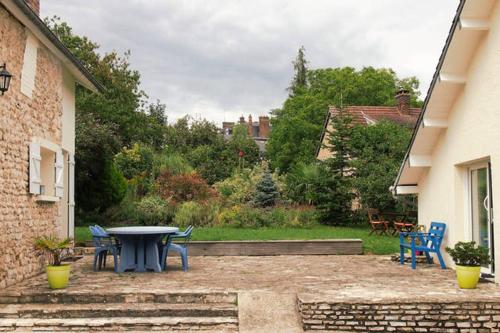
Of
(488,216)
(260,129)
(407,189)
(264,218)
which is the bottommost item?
(264,218)

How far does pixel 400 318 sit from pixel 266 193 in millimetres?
13190

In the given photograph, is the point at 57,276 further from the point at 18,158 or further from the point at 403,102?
the point at 403,102

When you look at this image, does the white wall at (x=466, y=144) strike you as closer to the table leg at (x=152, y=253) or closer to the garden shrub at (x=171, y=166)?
the table leg at (x=152, y=253)

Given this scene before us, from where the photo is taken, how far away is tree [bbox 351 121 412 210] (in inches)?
704

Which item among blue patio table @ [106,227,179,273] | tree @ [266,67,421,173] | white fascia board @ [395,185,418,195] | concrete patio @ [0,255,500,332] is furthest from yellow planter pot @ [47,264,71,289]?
tree @ [266,67,421,173]

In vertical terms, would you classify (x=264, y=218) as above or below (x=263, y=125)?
below

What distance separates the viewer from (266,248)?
13.6 meters

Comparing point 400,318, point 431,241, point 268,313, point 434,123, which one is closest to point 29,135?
point 268,313

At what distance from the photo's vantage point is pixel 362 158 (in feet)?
63.4

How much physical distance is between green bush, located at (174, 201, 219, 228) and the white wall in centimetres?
827

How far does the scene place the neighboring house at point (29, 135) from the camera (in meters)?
8.61

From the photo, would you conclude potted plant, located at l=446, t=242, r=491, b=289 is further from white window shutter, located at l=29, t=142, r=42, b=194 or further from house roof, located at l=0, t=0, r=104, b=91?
house roof, located at l=0, t=0, r=104, b=91

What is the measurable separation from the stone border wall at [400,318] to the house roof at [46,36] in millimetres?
6500

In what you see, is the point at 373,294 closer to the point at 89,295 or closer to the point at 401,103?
the point at 89,295
